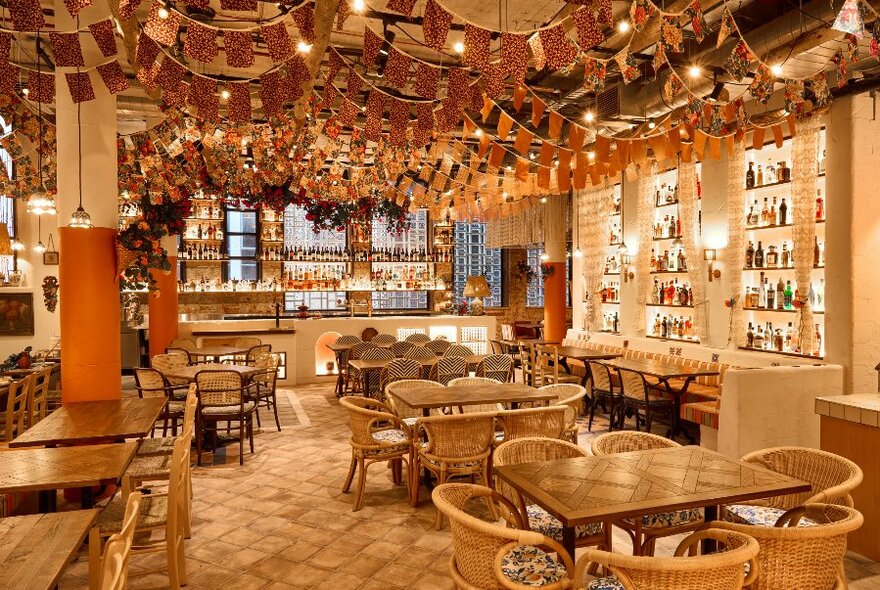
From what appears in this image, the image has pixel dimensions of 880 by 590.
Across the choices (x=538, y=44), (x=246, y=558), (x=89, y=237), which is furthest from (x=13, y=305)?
(x=538, y=44)

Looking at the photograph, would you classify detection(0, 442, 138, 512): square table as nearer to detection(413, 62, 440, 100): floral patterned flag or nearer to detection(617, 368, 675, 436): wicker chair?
detection(413, 62, 440, 100): floral patterned flag

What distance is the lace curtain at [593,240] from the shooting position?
10703mm

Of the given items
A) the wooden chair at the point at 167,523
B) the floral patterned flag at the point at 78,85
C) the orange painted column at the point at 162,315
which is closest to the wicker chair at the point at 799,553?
the wooden chair at the point at 167,523

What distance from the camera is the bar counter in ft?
Answer: 34.8

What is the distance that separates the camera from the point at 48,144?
7.78 m

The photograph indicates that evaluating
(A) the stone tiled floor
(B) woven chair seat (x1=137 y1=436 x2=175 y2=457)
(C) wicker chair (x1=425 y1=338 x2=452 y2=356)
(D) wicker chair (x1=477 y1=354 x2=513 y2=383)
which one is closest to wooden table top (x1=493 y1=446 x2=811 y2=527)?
(A) the stone tiled floor

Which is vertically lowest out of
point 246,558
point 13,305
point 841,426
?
point 246,558

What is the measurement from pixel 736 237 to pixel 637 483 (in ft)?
19.2

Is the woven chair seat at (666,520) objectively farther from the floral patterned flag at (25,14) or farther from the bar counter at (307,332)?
the bar counter at (307,332)

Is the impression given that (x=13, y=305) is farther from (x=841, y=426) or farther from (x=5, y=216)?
(x=841, y=426)

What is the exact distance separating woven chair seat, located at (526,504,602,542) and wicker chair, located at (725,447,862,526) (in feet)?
2.45

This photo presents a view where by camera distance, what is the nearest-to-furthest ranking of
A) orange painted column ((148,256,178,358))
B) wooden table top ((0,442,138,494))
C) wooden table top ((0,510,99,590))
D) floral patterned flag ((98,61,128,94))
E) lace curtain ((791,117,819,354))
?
wooden table top ((0,510,99,590)), wooden table top ((0,442,138,494)), floral patterned flag ((98,61,128,94)), lace curtain ((791,117,819,354)), orange painted column ((148,256,178,358))

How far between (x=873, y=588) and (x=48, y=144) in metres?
9.41

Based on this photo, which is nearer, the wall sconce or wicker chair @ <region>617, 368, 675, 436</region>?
wicker chair @ <region>617, 368, 675, 436</region>
